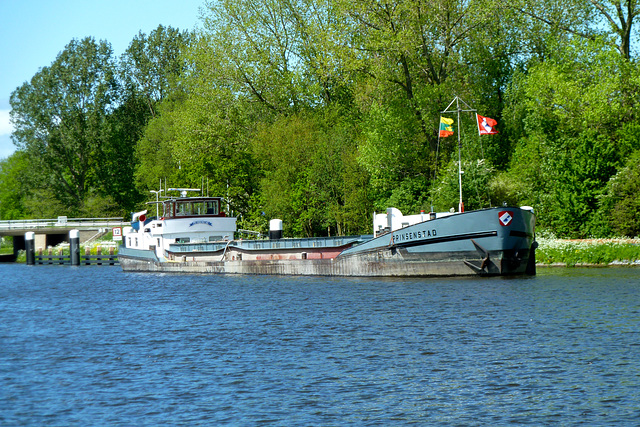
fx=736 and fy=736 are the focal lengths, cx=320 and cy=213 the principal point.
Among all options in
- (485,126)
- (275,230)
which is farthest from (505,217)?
(275,230)

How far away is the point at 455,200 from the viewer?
48.3 meters

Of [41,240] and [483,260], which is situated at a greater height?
[41,240]

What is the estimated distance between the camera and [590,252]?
41.9 meters

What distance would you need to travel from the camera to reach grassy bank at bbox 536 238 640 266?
4069cm

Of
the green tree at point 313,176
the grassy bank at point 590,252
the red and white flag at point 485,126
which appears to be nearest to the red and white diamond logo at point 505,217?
the red and white flag at point 485,126

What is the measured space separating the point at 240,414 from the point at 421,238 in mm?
23057

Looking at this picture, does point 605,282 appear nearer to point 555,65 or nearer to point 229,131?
point 555,65

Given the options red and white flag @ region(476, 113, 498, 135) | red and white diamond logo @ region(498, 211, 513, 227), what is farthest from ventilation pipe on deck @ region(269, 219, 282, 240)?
red and white diamond logo @ region(498, 211, 513, 227)

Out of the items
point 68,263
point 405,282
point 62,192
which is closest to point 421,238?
point 405,282

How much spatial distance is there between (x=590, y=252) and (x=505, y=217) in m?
10.7

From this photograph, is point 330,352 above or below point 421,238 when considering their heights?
below

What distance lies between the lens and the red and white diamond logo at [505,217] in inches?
1334

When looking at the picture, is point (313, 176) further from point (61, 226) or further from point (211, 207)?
point (61, 226)

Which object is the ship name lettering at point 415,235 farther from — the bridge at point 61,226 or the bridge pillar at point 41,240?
the bridge pillar at point 41,240
